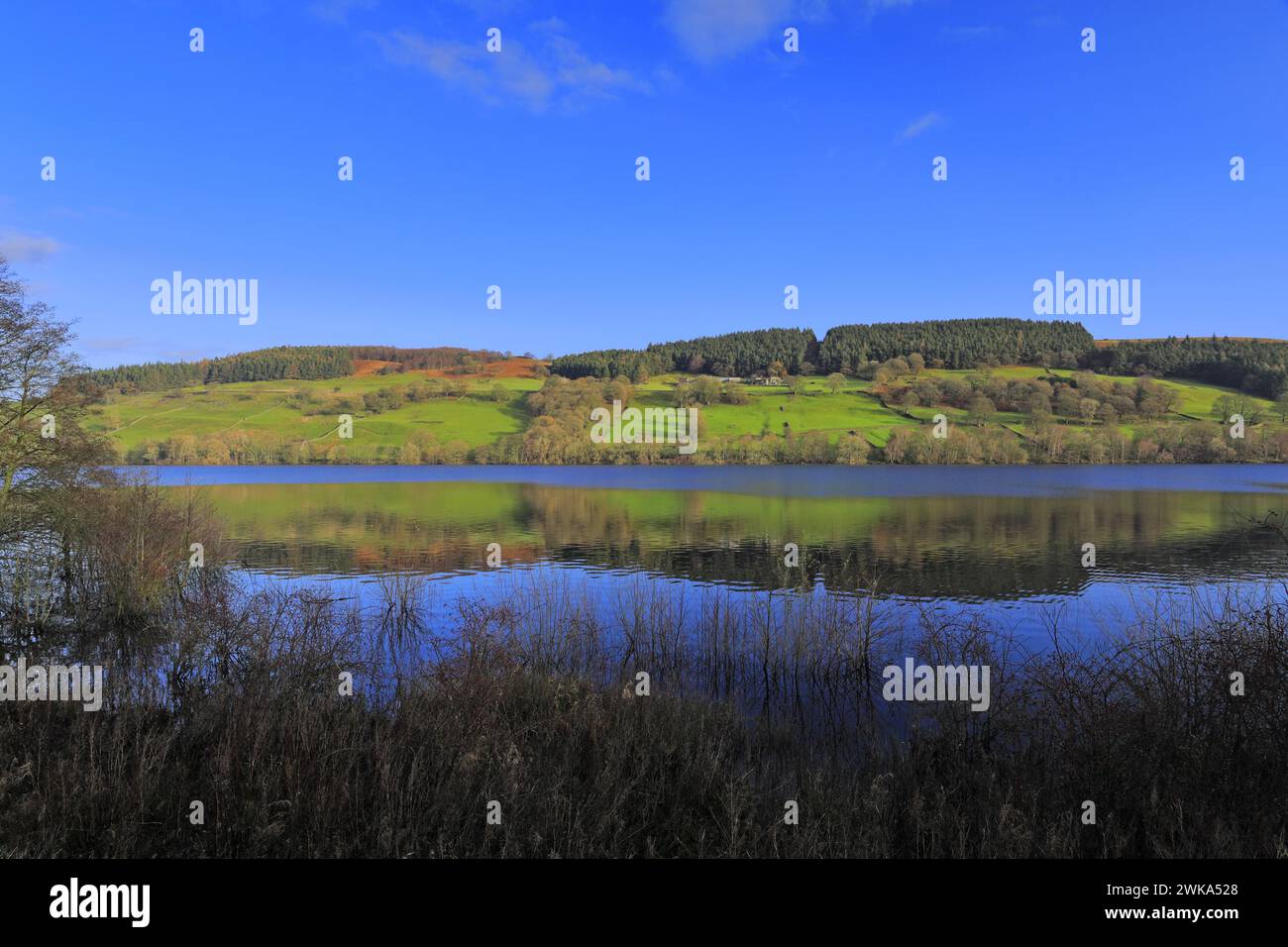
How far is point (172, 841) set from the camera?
5762 millimetres

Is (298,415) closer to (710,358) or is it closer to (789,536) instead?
(710,358)

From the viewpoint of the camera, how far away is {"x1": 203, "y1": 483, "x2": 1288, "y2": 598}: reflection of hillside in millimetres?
26203

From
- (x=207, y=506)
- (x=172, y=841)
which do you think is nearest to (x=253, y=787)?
(x=172, y=841)

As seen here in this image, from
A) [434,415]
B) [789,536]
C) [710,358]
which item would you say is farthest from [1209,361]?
[434,415]

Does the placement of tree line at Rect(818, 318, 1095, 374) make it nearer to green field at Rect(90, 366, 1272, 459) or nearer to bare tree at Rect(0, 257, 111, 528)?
green field at Rect(90, 366, 1272, 459)

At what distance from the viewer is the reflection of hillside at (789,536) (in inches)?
1032

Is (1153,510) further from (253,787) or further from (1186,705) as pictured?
(253,787)

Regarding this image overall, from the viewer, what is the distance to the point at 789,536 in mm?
36469

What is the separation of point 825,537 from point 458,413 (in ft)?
354

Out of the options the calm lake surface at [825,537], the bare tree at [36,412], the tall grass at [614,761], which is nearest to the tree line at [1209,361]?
the calm lake surface at [825,537]

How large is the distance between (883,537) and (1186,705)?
27799mm

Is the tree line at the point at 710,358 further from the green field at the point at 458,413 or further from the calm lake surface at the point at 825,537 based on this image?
the calm lake surface at the point at 825,537

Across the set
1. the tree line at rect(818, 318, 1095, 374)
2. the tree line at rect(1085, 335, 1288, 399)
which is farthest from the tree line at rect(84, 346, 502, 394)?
the tree line at rect(1085, 335, 1288, 399)
